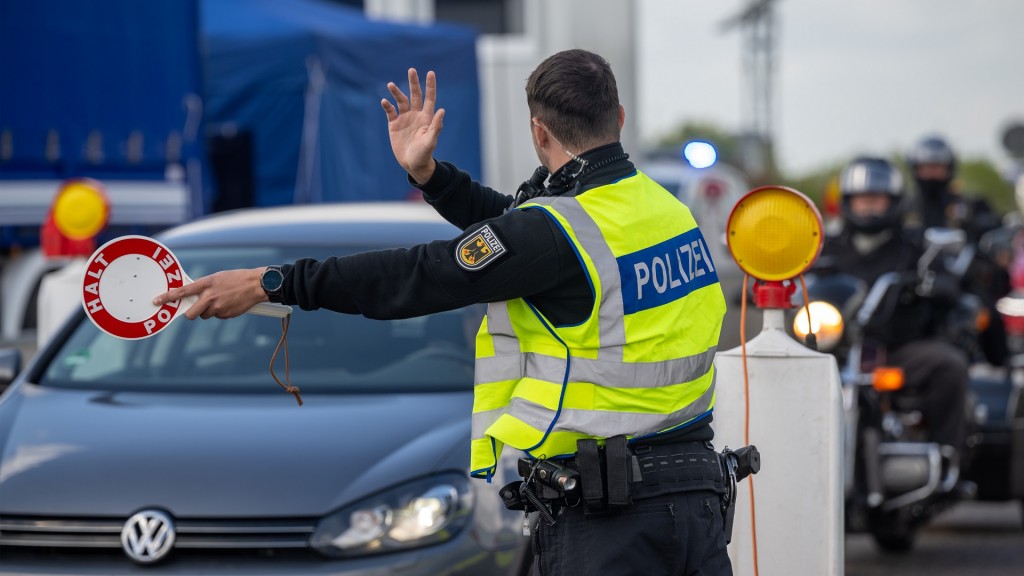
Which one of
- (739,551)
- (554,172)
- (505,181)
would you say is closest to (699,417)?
(554,172)

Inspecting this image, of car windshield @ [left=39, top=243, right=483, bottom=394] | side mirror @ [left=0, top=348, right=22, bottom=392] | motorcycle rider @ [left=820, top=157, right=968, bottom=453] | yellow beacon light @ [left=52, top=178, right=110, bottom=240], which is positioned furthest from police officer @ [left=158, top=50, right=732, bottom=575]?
yellow beacon light @ [left=52, top=178, right=110, bottom=240]

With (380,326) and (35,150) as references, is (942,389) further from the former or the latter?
(35,150)

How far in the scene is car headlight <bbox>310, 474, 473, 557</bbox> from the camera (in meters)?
4.51

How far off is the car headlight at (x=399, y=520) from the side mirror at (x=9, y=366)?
169cm

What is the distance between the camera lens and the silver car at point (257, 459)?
4539mm

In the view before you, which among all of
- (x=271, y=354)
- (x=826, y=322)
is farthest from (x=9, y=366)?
(x=826, y=322)

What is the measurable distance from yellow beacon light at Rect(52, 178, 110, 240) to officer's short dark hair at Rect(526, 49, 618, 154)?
539 centimetres

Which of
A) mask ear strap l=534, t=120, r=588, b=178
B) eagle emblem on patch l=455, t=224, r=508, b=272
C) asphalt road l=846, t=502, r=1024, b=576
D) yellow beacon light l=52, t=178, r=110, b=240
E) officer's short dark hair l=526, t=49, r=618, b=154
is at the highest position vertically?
officer's short dark hair l=526, t=49, r=618, b=154

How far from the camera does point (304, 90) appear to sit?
1645 cm

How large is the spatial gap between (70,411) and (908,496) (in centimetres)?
382

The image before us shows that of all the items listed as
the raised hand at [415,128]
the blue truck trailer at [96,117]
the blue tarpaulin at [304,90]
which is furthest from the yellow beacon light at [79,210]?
the blue tarpaulin at [304,90]

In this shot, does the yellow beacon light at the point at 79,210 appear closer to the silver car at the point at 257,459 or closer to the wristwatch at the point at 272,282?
the silver car at the point at 257,459

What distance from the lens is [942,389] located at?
7.58 m

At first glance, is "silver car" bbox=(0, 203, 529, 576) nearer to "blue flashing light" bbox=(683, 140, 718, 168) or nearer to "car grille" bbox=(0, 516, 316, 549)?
"car grille" bbox=(0, 516, 316, 549)
